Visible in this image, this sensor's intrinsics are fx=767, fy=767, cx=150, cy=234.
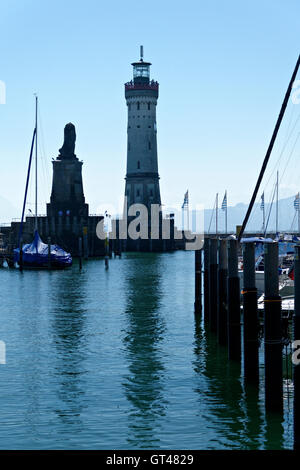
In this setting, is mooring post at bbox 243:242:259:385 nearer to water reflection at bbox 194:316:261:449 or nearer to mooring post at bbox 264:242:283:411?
water reflection at bbox 194:316:261:449

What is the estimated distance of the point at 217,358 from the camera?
92.1 feet

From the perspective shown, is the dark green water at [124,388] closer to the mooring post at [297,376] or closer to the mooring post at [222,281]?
the mooring post at [222,281]

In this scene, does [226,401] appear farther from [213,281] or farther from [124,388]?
[213,281]

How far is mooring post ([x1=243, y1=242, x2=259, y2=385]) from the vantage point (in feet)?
71.2

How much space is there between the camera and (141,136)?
146375 mm

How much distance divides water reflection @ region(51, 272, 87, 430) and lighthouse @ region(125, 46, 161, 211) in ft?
304

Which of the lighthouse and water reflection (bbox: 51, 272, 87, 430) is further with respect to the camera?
the lighthouse

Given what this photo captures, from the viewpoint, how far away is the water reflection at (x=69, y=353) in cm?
2159

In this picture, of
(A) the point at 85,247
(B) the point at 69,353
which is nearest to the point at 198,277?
(B) the point at 69,353

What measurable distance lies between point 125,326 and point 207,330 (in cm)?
470

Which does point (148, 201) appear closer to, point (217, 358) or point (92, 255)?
point (92, 255)

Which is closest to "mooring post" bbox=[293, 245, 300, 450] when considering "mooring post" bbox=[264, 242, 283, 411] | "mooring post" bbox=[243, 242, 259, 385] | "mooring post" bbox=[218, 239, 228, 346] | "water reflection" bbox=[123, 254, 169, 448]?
"mooring post" bbox=[264, 242, 283, 411]

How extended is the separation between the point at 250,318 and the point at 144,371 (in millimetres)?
5927
